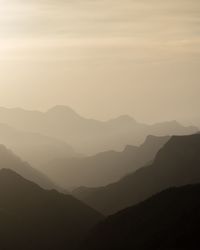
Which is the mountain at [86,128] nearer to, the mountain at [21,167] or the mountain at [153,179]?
the mountain at [153,179]

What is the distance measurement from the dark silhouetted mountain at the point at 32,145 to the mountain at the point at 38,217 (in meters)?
0.64

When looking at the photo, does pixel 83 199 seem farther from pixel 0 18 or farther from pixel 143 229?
pixel 0 18

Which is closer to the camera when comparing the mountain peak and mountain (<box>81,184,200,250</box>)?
mountain (<box>81,184,200,250</box>)

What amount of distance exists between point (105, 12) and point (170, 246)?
4410 mm

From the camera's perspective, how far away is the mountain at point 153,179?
9.38 meters

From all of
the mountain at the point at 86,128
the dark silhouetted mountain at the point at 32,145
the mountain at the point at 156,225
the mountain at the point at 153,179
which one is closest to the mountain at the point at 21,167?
the dark silhouetted mountain at the point at 32,145

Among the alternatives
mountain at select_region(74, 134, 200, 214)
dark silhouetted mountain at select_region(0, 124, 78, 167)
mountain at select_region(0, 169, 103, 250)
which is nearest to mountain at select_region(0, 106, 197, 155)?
dark silhouetted mountain at select_region(0, 124, 78, 167)

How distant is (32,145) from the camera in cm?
998

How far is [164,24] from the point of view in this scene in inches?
357

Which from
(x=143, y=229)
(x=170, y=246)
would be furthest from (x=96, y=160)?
(x=170, y=246)

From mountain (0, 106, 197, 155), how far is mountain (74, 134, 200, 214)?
459 millimetres

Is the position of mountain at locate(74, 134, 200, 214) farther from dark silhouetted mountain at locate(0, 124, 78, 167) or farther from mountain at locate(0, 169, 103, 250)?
dark silhouetted mountain at locate(0, 124, 78, 167)

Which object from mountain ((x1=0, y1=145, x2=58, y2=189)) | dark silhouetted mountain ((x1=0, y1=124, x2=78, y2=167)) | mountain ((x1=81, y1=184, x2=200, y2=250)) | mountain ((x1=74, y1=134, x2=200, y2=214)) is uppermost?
dark silhouetted mountain ((x1=0, y1=124, x2=78, y2=167))

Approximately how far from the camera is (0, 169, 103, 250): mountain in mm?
10039
